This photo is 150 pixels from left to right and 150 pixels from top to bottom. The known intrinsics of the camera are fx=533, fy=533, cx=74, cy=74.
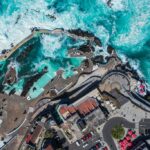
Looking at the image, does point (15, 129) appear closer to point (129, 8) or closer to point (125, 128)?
point (125, 128)

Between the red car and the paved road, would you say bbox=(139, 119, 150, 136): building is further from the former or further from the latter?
the red car

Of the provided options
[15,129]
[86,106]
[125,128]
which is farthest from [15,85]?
[125,128]

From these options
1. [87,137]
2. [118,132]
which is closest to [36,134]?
[87,137]

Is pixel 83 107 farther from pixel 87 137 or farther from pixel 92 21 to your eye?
pixel 92 21

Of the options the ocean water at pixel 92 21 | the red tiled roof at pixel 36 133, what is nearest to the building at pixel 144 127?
the ocean water at pixel 92 21

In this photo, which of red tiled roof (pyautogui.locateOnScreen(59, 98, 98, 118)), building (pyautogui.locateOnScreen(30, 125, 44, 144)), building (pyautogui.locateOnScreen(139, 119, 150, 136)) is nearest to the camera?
building (pyautogui.locateOnScreen(139, 119, 150, 136))

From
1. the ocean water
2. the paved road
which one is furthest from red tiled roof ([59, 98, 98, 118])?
the ocean water

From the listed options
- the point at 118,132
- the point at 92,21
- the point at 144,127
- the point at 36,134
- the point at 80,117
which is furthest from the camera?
the point at 92,21
